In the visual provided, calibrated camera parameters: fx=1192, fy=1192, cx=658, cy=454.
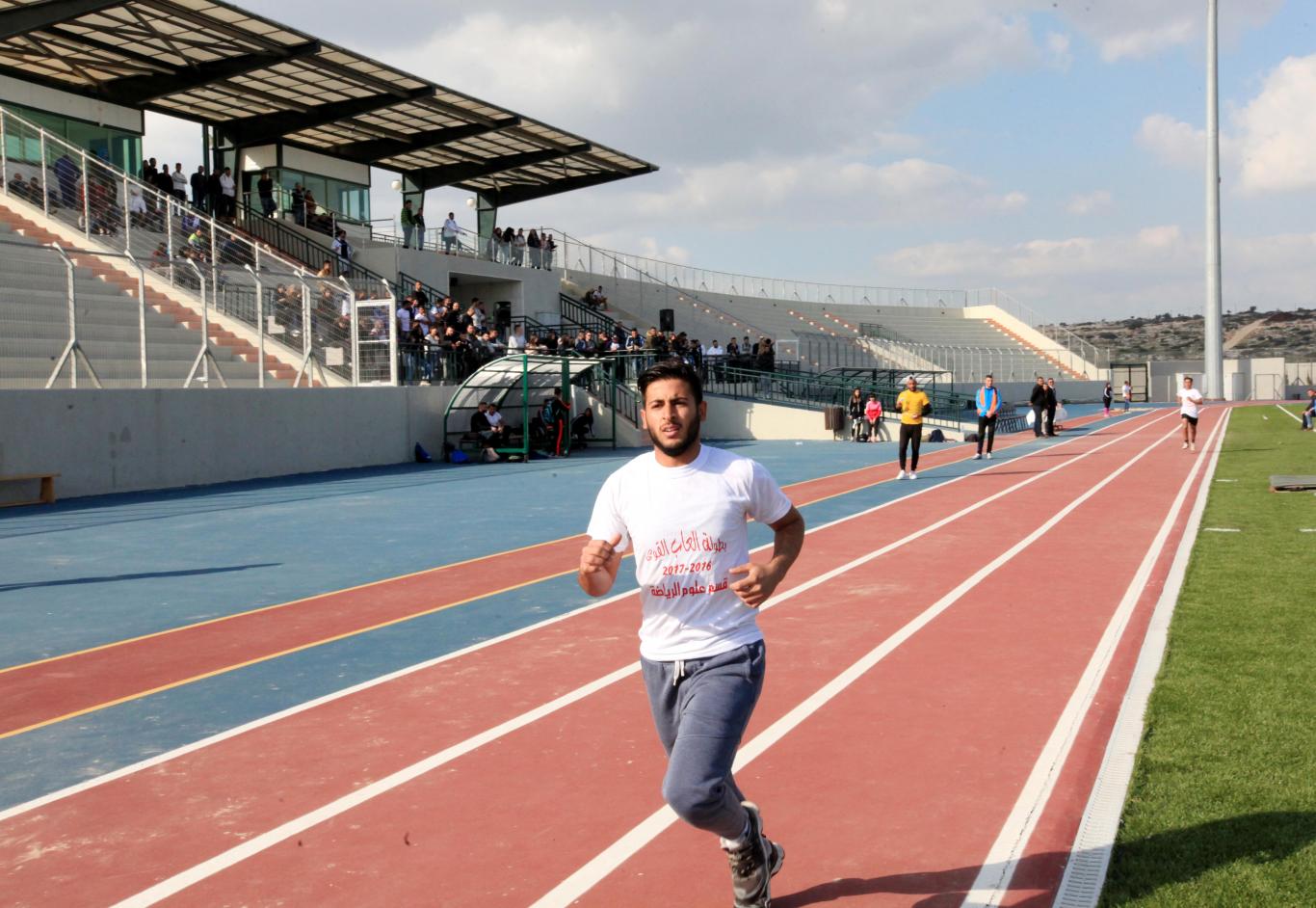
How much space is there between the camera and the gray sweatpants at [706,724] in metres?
3.66

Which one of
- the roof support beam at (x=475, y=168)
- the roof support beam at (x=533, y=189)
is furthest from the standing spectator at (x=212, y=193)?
the roof support beam at (x=533, y=189)

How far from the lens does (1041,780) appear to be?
17.6 ft

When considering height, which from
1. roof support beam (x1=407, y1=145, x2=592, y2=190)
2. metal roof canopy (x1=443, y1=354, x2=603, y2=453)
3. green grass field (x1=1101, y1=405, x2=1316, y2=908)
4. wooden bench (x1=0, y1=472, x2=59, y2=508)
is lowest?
green grass field (x1=1101, y1=405, x2=1316, y2=908)

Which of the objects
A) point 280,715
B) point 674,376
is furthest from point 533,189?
point 674,376

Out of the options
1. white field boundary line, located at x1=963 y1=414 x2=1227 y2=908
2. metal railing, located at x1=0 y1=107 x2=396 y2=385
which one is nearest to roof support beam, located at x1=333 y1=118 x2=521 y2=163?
metal railing, located at x1=0 y1=107 x2=396 y2=385

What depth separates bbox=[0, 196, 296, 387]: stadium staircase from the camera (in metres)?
17.8

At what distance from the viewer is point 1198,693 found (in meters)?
6.57

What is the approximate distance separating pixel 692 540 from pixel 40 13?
88.8ft

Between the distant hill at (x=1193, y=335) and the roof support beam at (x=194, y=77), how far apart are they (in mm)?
72013

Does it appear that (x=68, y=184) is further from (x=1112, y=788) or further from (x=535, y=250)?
(x=1112, y=788)

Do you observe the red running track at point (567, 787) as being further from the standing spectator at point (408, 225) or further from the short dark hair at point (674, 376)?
the standing spectator at point (408, 225)

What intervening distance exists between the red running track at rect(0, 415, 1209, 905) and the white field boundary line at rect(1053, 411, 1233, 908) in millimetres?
212

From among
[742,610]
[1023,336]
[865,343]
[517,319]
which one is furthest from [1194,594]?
[1023,336]

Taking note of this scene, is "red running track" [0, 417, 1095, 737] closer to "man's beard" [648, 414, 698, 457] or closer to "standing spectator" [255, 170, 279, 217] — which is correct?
"man's beard" [648, 414, 698, 457]
